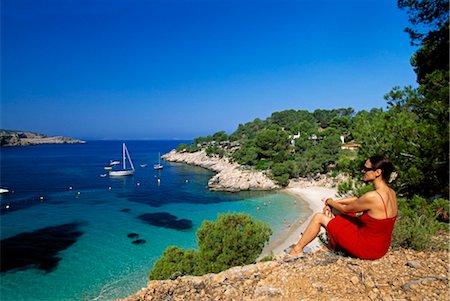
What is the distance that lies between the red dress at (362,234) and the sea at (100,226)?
9711 millimetres

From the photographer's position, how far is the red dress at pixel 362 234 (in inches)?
123

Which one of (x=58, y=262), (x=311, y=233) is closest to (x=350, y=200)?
(x=311, y=233)

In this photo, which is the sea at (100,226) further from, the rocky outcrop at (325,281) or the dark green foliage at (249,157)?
the rocky outcrop at (325,281)

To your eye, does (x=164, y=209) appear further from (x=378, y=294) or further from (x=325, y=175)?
(x=378, y=294)

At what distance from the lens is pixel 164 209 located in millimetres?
28516

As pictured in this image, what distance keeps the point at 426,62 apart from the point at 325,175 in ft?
99.8

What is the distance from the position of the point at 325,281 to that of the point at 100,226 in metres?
24.1

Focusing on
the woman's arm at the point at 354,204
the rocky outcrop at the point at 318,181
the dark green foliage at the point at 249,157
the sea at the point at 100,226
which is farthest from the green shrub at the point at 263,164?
the woman's arm at the point at 354,204

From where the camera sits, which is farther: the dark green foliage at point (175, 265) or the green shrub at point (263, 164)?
the green shrub at point (263, 164)

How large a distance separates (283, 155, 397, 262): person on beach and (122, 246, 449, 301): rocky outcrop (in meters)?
0.24

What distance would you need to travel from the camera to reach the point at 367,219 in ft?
10.3

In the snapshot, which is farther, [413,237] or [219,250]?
[219,250]

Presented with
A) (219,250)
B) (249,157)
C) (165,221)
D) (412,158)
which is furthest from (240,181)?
(412,158)

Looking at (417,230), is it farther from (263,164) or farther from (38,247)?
(263,164)
